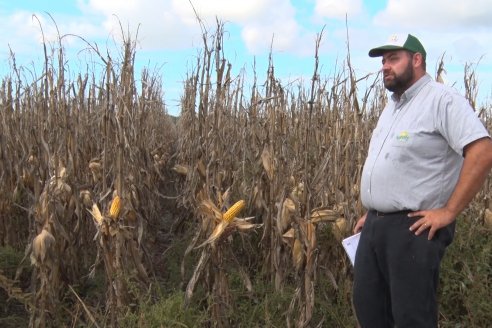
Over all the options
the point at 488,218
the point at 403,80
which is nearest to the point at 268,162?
the point at 403,80

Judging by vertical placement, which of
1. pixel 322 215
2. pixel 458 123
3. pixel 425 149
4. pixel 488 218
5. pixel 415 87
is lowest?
pixel 488 218

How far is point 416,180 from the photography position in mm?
2514

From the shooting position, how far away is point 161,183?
7.57 meters

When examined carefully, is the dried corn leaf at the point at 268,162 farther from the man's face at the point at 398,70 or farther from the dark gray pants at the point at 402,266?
the man's face at the point at 398,70

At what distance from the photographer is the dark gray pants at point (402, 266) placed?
2514 millimetres

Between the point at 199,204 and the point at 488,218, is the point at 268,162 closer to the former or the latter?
the point at 199,204

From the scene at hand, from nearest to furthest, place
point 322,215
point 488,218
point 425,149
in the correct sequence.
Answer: point 425,149 < point 322,215 < point 488,218

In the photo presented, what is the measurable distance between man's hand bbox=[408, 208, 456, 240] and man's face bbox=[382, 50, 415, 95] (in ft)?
2.10

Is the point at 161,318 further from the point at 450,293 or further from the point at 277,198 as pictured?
the point at 450,293

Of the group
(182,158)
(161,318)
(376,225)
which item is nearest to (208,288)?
(161,318)

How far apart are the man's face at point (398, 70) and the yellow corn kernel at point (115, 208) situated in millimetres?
1733

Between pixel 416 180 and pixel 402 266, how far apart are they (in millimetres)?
410

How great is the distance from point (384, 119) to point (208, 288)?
1.56 metres

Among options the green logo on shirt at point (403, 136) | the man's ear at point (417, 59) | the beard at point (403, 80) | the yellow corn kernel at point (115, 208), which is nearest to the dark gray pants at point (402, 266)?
the green logo on shirt at point (403, 136)
